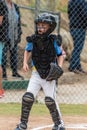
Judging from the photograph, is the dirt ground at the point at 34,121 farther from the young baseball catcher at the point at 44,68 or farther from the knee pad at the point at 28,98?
the knee pad at the point at 28,98

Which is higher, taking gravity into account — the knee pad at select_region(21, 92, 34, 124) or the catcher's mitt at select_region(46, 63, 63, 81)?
the catcher's mitt at select_region(46, 63, 63, 81)

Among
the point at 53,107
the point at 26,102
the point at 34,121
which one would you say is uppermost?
the point at 26,102

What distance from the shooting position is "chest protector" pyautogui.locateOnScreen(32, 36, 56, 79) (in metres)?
7.26

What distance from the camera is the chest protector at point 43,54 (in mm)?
7258

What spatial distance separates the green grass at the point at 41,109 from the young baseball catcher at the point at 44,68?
5.53 feet

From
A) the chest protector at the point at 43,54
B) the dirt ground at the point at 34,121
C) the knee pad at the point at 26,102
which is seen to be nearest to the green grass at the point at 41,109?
the dirt ground at the point at 34,121

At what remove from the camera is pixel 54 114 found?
7230mm

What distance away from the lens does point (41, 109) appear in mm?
9430

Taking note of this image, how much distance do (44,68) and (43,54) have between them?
7.1 inches

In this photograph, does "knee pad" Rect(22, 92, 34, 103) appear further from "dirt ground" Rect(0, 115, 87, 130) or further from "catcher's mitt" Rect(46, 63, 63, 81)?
"dirt ground" Rect(0, 115, 87, 130)

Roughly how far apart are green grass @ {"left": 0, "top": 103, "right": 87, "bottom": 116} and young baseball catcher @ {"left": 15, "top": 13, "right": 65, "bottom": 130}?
1.69 metres

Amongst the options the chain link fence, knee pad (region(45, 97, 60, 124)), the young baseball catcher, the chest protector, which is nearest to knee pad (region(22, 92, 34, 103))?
the young baseball catcher

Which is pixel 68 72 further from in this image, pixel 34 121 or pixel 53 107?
pixel 53 107

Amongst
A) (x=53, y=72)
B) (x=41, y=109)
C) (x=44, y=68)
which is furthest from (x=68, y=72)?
(x=53, y=72)
